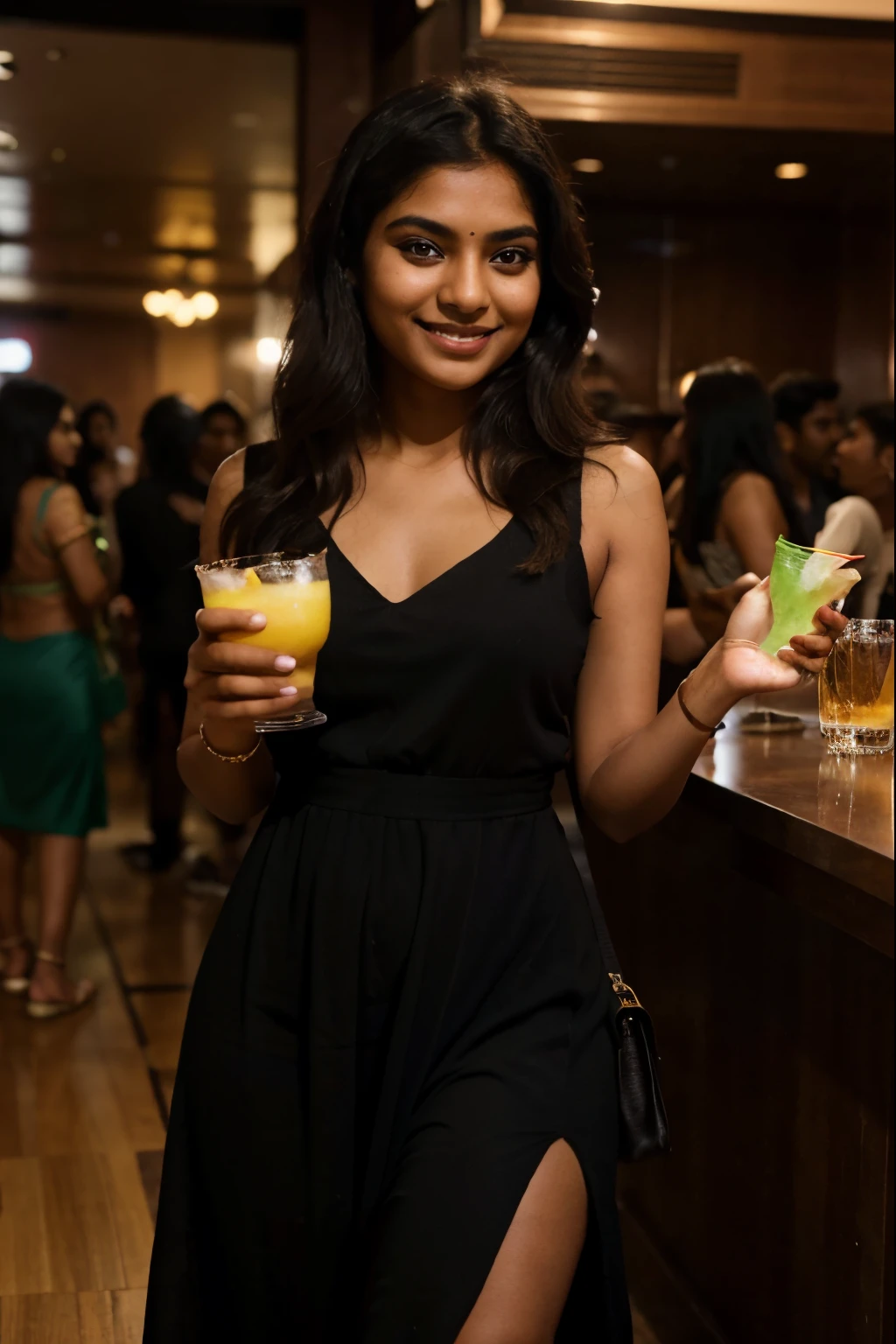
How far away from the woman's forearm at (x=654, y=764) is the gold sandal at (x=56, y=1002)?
10.1ft

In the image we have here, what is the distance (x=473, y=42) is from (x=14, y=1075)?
3583 mm

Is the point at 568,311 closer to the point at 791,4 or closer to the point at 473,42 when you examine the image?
the point at 473,42

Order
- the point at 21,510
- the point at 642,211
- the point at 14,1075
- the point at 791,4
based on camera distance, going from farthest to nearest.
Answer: the point at 642,211, the point at 791,4, the point at 21,510, the point at 14,1075

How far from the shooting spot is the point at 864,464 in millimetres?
4785

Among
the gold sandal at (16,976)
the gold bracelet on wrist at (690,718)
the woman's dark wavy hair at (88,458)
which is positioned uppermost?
the woman's dark wavy hair at (88,458)

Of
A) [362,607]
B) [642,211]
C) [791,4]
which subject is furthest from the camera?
[642,211]

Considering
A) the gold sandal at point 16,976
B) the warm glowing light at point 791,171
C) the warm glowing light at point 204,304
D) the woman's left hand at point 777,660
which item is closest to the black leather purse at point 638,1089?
the woman's left hand at point 777,660

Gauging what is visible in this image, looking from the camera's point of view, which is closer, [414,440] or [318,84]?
[414,440]

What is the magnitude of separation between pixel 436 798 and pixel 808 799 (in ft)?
1.73

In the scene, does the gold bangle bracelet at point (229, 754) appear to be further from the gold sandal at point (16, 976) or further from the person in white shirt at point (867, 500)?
the gold sandal at point (16, 976)

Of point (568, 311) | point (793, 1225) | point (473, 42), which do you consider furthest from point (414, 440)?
point (473, 42)

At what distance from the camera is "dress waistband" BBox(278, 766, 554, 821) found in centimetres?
157

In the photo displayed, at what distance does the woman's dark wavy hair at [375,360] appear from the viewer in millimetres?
1657

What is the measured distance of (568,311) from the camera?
69.0 inches
